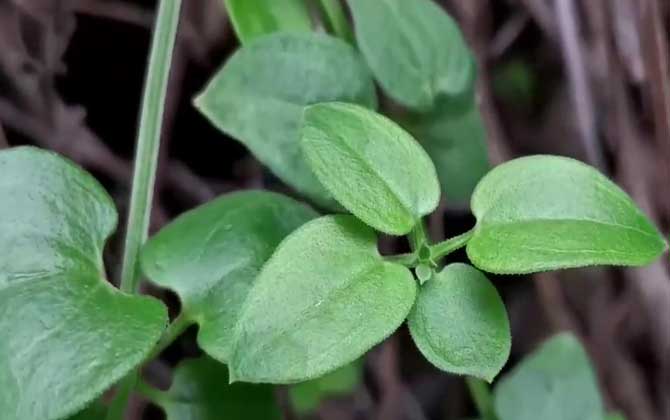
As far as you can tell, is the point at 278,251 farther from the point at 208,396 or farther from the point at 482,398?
the point at 482,398

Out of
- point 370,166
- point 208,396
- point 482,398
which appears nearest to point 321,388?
point 482,398

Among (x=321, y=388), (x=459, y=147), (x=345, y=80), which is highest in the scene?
(x=345, y=80)

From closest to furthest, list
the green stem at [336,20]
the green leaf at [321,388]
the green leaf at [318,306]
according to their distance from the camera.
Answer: the green leaf at [318,306] < the green stem at [336,20] < the green leaf at [321,388]

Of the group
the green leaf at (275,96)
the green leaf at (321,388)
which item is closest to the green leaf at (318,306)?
the green leaf at (275,96)

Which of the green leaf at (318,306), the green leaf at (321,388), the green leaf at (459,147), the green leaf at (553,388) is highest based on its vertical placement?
the green leaf at (318,306)

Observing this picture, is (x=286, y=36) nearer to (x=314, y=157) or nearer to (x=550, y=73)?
(x=314, y=157)

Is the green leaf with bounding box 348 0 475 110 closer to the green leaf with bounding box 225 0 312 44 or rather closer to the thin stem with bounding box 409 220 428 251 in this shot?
the green leaf with bounding box 225 0 312 44

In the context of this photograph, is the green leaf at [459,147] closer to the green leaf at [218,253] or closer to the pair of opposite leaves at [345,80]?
the pair of opposite leaves at [345,80]
